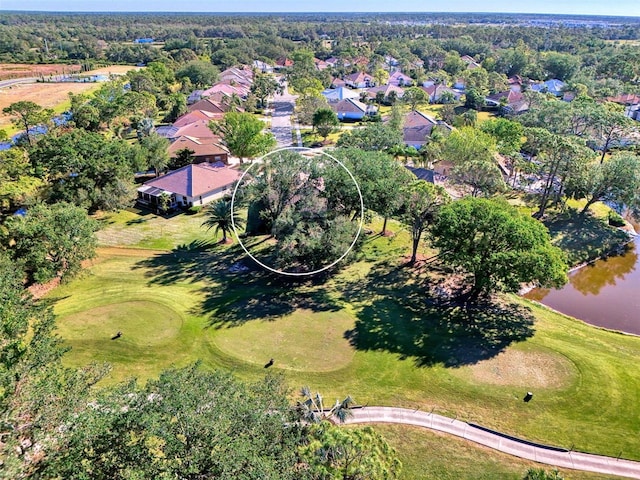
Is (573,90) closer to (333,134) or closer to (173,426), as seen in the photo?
(333,134)

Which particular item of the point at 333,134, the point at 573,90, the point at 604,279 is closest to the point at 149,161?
the point at 333,134

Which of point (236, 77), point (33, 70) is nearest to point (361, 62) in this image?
point (236, 77)

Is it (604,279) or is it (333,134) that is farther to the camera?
(333,134)

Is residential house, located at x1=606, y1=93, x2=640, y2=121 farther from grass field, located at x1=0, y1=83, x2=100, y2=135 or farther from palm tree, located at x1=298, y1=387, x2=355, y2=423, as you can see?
grass field, located at x1=0, y1=83, x2=100, y2=135

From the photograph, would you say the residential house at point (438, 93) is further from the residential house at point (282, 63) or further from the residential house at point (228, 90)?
the residential house at point (282, 63)

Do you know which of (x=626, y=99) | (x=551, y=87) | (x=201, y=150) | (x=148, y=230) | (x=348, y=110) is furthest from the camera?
(x=551, y=87)

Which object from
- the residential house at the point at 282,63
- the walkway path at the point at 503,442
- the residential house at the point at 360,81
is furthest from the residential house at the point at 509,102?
the residential house at the point at 282,63

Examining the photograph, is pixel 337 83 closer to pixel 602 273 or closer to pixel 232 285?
pixel 602 273
